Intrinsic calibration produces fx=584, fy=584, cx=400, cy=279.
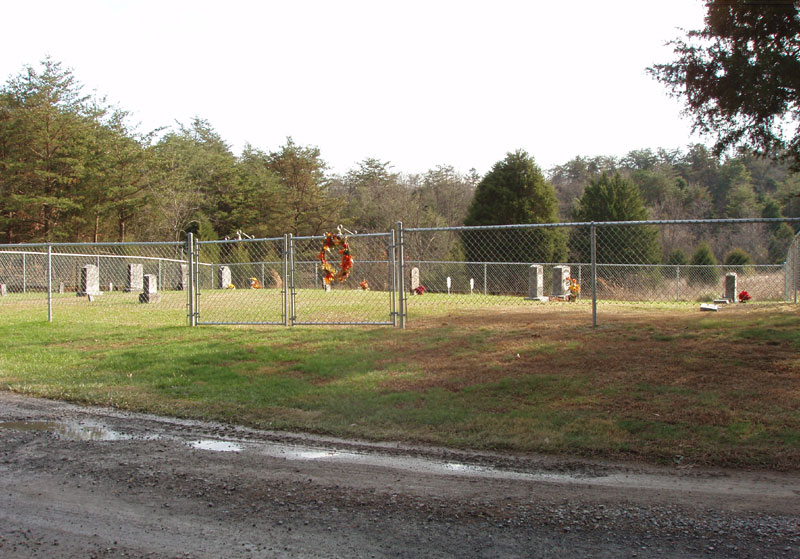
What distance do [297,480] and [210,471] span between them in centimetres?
71

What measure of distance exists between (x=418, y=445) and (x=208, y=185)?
4328 cm

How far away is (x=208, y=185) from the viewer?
4478 centimetres

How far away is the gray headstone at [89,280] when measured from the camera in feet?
70.6

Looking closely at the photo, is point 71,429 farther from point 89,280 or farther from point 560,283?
point 89,280

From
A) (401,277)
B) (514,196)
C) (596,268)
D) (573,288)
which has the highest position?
(514,196)

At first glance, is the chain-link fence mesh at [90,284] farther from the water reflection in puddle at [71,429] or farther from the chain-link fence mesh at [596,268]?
the water reflection in puddle at [71,429]

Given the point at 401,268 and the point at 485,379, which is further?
the point at 401,268

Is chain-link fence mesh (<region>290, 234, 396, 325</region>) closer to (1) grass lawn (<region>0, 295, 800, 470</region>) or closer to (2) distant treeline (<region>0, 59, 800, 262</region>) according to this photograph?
(1) grass lawn (<region>0, 295, 800, 470</region>)

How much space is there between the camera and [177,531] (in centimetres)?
328

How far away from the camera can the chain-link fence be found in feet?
44.3

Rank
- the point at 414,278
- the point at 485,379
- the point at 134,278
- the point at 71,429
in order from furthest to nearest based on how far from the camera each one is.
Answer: the point at 414,278 → the point at 134,278 → the point at 485,379 → the point at 71,429

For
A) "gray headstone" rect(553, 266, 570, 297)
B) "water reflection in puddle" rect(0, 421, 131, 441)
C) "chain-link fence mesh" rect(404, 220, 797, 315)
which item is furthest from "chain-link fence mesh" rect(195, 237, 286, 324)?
"gray headstone" rect(553, 266, 570, 297)

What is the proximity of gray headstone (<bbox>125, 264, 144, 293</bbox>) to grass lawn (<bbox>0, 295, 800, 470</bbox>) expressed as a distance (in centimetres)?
1194

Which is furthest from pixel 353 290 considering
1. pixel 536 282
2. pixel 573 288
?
pixel 573 288
